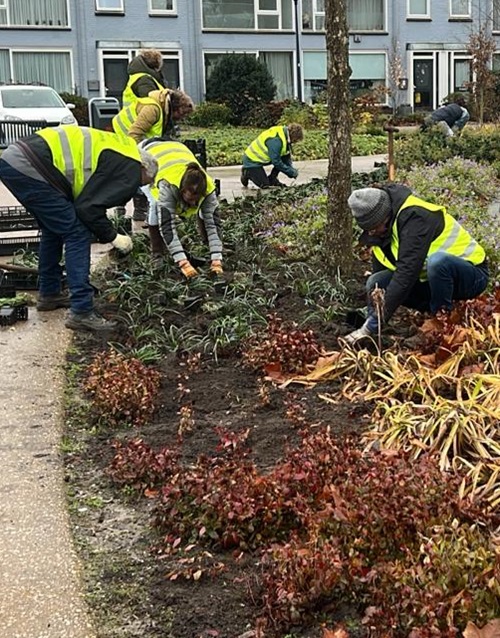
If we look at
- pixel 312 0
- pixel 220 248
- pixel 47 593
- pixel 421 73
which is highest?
pixel 312 0

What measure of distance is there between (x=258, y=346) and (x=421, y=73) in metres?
35.1

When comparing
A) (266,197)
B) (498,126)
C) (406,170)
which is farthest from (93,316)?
(498,126)

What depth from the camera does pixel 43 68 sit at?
33875 millimetres

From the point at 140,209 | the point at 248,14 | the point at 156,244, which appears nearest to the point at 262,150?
the point at 140,209

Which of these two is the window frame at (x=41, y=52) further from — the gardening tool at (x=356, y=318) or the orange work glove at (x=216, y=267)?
the gardening tool at (x=356, y=318)

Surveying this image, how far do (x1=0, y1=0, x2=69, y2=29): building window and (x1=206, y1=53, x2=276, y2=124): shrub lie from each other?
5554 mm

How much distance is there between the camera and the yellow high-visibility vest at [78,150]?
6.46 metres

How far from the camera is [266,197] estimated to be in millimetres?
11727

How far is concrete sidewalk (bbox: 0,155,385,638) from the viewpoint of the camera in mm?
3145

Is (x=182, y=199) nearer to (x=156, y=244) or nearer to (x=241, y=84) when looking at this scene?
(x=156, y=244)

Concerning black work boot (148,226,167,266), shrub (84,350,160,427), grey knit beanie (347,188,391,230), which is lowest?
shrub (84,350,160,427)

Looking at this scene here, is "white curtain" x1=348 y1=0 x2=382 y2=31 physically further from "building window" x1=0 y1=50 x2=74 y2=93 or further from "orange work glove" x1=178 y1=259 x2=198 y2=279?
"orange work glove" x1=178 y1=259 x2=198 y2=279

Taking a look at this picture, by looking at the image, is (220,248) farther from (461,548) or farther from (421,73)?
(421,73)

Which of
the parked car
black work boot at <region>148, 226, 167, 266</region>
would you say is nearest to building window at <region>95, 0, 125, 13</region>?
the parked car
